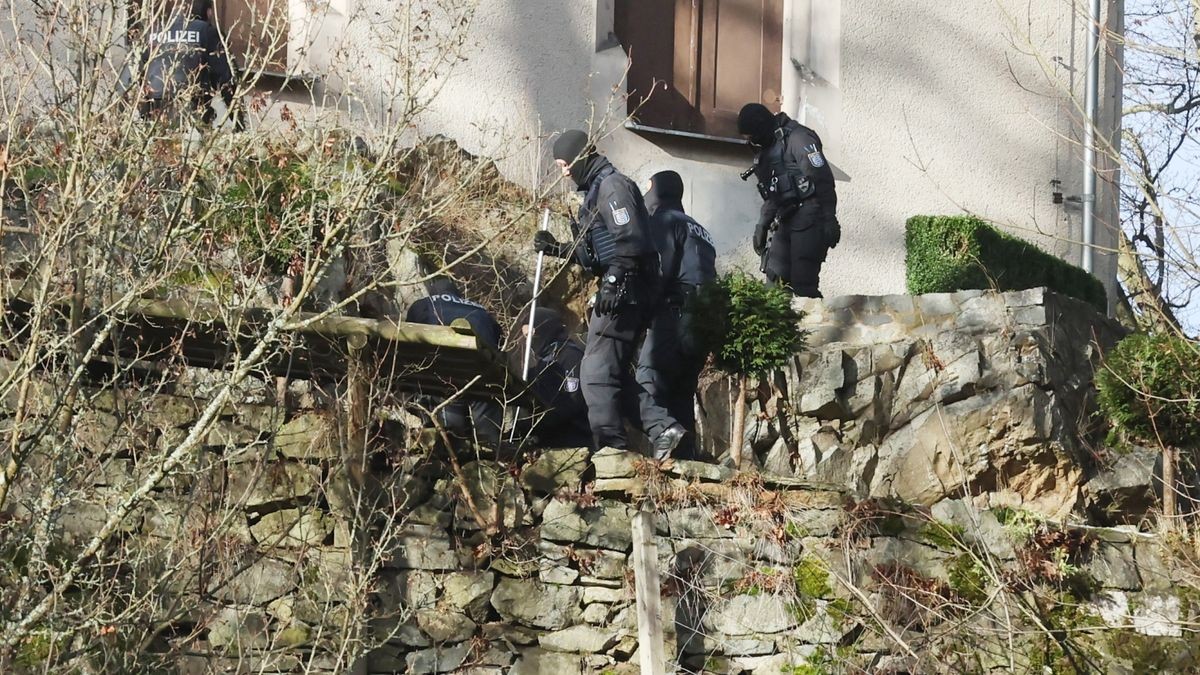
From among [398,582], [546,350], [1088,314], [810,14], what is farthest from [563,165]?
[810,14]

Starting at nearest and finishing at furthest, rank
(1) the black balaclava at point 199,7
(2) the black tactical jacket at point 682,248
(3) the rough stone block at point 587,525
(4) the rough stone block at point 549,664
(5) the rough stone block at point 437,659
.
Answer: (5) the rough stone block at point 437,659 < (4) the rough stone block at point 549,664 < (3) the rough stone block at point 587,525 < (2) the black tactical jacket at point 682,248 < (1) the black balaclava at point 199,7

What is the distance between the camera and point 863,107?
15.9m

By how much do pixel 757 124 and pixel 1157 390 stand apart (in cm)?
346

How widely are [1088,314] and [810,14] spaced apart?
3.96 meters

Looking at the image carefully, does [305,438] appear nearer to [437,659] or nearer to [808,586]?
[437,659]

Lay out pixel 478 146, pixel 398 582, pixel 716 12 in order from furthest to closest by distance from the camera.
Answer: pixel 716 12, pixel 478 146, pixel 398 582

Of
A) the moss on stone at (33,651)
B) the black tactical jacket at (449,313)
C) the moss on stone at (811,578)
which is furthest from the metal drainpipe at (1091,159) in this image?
the moss on stone at (33,651)

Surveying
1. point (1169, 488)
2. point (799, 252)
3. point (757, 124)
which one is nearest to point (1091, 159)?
point (799, 252)

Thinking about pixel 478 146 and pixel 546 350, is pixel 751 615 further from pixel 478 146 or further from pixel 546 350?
pixel 478 146

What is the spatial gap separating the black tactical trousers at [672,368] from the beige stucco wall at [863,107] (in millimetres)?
3356

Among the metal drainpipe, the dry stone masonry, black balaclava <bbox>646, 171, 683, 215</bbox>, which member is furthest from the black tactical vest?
the metal drainpipe

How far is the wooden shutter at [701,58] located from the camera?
15570 mm

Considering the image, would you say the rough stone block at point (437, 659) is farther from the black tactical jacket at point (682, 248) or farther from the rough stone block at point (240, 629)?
the black tactical jacket at point (682, 248)

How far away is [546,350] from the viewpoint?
1120 cm
